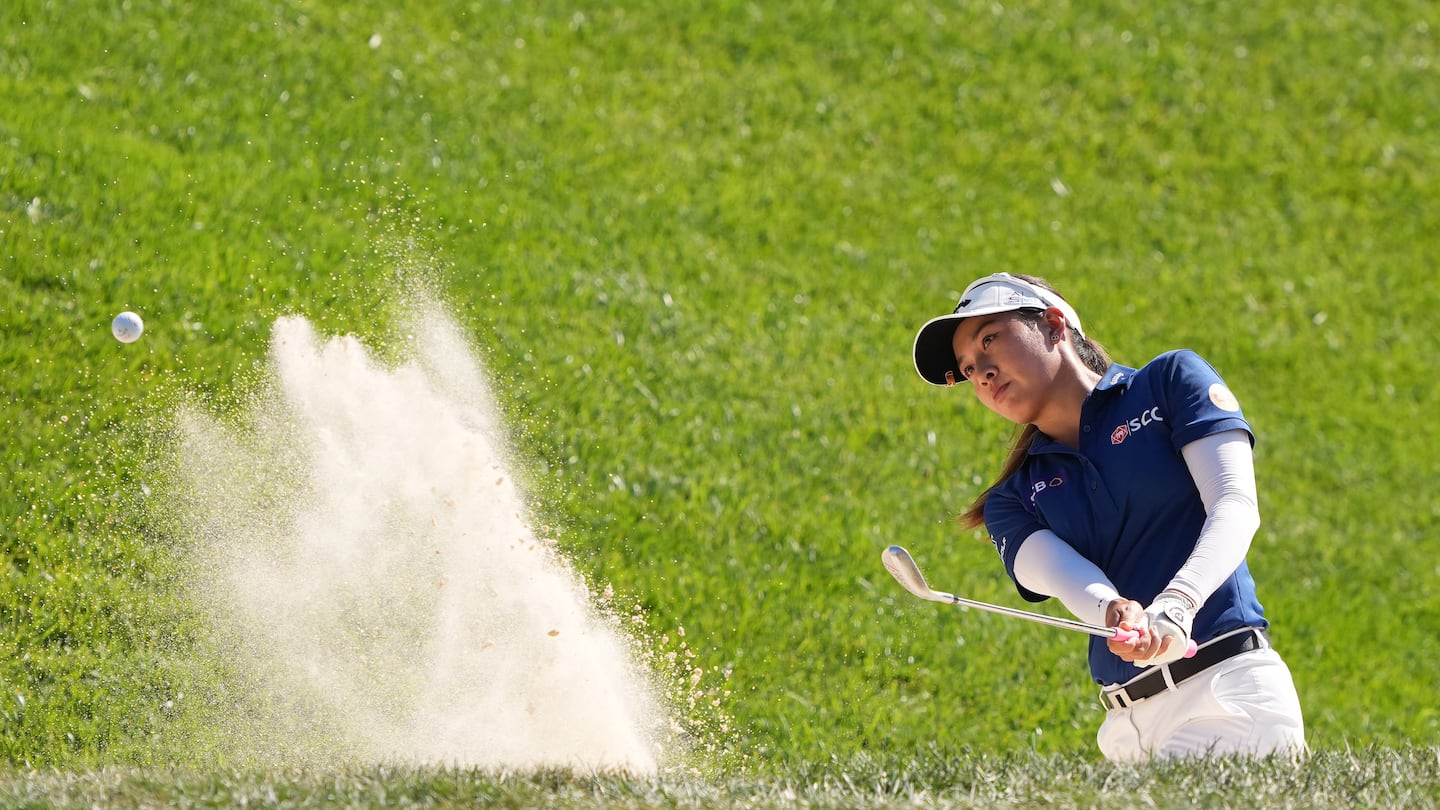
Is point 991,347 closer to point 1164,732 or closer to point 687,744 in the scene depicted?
point 1164,732

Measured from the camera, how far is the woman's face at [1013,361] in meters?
4.14

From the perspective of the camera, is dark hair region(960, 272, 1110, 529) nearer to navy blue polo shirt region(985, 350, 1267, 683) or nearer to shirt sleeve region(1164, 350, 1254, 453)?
navy blue polo shirt region(985, 350, 1267, 683)

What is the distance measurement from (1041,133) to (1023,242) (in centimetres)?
138

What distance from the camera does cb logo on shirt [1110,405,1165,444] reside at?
157 inches

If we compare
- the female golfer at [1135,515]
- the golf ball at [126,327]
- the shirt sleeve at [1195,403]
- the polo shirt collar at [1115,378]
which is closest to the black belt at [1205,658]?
the female golfer at [1135,515]

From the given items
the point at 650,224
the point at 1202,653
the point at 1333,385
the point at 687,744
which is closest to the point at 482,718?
the point at 687,744

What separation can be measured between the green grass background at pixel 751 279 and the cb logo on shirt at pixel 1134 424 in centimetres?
158

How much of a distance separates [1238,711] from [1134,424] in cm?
81

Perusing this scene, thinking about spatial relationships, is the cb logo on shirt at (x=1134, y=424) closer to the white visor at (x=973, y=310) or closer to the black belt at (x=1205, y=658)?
the white visor at (x=973, y=310)

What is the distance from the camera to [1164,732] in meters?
4.01

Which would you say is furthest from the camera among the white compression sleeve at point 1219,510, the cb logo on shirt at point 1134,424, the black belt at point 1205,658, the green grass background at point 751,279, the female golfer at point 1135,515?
the green grass background at point 751,279

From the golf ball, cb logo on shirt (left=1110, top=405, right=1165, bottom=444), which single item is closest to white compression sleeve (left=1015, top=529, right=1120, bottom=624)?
cb logo on shirt (left=1110, top=405, right=1165, bottom=444)

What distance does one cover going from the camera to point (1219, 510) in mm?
3697

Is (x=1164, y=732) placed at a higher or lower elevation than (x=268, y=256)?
lower
